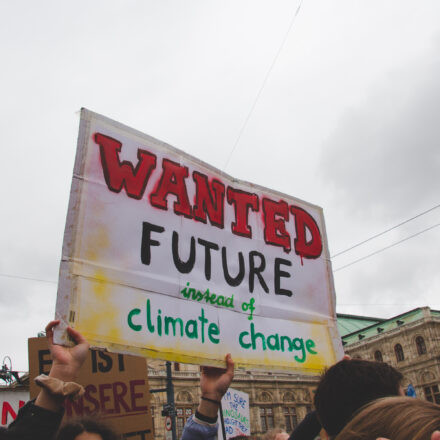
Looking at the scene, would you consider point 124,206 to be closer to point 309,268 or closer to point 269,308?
point 269,308

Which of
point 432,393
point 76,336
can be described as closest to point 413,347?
point 432,393

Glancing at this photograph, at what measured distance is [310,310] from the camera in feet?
10.4

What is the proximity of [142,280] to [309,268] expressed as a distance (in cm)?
145

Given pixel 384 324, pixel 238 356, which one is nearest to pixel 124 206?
pixel 238 356

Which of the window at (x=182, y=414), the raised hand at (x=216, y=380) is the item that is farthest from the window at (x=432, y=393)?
the raised hand at (x=216, y=380)

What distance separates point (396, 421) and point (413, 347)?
35.9 meters

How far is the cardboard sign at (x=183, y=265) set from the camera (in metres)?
2.18

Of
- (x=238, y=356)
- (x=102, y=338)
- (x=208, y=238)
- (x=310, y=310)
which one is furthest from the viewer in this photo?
(x=310, y=310)

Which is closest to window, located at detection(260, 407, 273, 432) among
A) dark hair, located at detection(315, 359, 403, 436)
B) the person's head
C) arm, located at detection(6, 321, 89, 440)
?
the person's head

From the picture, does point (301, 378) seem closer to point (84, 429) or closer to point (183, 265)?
point (183, 265)

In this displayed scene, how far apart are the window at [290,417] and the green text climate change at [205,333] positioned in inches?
1380

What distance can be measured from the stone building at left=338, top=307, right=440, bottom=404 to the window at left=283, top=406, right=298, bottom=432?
6.76 metres

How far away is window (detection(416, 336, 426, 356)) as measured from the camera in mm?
32688

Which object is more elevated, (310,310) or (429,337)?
(429,337)
